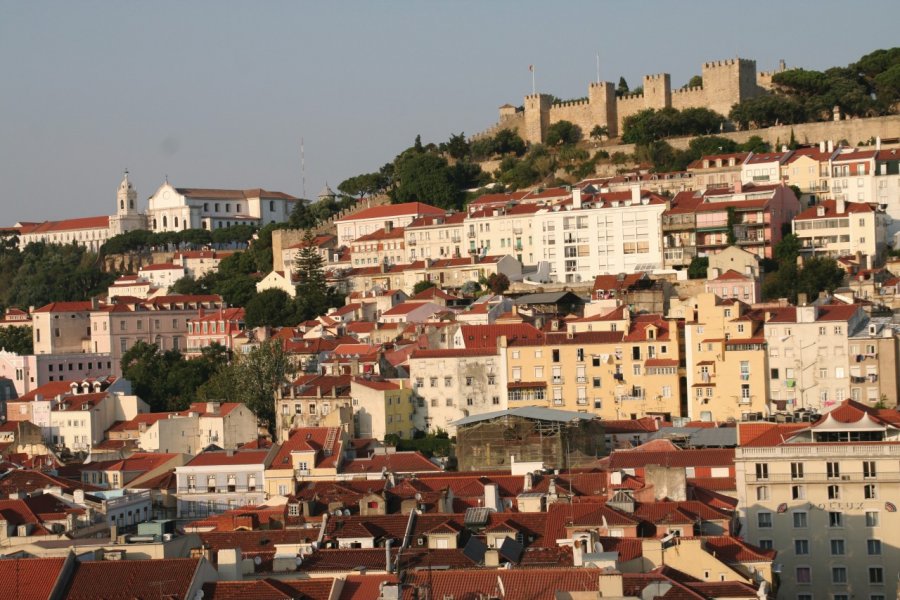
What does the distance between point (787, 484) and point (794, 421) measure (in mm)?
10206

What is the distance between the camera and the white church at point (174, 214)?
133 metres

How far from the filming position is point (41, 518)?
1614 inches

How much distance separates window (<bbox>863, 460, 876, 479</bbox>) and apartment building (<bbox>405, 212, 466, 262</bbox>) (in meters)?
50.7

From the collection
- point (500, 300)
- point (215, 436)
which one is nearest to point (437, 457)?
point (215, 436)

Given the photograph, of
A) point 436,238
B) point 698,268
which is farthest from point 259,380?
point 436,238

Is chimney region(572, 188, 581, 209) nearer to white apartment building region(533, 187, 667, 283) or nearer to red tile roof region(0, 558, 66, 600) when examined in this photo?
white apartment building region(533, 187, 667, 283)

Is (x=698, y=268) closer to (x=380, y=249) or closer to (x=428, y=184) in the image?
(x=380, y=249)

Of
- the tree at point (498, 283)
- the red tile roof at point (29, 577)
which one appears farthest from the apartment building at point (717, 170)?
the red tile roof at point (29, 577)

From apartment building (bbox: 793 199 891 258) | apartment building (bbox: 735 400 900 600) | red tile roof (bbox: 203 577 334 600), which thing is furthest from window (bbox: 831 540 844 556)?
apartment building (bbox: 793 199 891 258)

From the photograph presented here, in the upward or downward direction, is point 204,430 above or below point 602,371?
below

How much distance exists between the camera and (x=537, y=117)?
106875 millimetres

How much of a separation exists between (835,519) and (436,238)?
176ft

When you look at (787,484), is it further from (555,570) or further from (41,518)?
(41,518)

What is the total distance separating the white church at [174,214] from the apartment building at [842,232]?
216 feet
